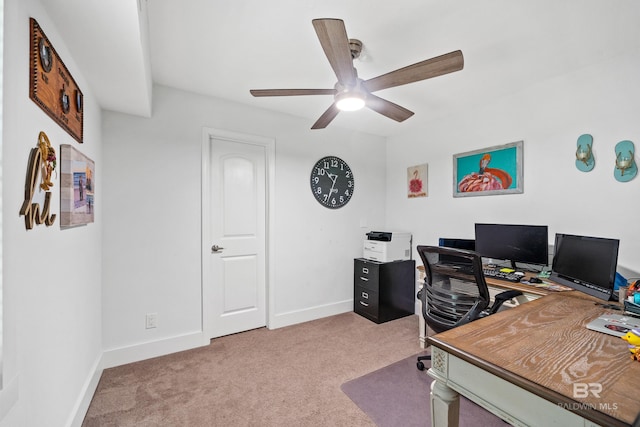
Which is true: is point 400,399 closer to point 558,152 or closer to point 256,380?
point 256,380

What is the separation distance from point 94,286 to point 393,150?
11.8ft

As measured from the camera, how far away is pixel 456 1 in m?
1.52

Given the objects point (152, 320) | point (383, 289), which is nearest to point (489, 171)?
point (383, 289)

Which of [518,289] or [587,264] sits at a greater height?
[587,264]

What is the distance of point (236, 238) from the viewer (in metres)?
Result: 2.96

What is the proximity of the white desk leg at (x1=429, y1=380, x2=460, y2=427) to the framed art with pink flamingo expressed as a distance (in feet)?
7.24

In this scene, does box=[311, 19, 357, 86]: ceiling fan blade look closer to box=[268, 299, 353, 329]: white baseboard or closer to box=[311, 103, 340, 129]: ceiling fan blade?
box=[311, 103, 340, 129]: ceiling fan blade

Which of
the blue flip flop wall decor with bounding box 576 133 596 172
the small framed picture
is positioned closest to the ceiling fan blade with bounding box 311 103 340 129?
the small framed picture

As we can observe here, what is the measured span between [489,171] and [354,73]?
1938 mm

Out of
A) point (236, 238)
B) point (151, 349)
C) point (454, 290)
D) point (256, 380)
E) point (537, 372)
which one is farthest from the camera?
point (236, 238)

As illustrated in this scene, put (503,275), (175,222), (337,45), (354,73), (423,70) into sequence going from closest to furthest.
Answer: (337,45) < (423,70) < (354,73) < (503,275) < (175,222)

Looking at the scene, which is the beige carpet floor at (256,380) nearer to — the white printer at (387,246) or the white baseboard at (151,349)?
the white baseboard at (151,349)

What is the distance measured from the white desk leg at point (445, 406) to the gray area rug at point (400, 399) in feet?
2.30

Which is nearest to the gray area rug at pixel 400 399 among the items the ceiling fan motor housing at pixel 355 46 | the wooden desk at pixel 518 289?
the wooden desk at pixel 518 289
